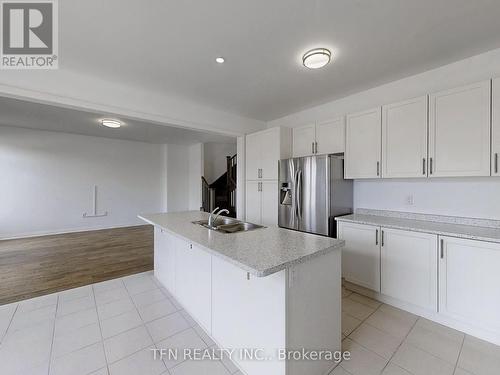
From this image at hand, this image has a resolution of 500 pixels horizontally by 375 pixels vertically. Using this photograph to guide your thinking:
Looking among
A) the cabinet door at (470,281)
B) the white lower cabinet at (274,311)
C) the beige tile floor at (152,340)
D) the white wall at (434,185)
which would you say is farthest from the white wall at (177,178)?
the cabinet door at (470,281)

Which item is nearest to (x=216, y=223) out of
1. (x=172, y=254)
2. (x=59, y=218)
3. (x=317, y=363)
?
(x=172, y=254)

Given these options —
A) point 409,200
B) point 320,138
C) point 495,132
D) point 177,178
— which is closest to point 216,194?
point 177,178

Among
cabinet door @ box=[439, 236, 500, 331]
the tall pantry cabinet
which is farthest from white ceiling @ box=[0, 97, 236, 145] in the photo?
cabinet door @ box=[439, 236, 500, 331]

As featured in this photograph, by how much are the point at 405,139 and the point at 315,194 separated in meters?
1.18

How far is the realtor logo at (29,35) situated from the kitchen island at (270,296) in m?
2.02

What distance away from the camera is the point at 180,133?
18.5 feet

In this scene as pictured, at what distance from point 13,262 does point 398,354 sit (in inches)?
214

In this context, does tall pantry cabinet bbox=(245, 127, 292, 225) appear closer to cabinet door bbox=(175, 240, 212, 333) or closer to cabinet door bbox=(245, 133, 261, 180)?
cabinet door bbox=(245, 133, 261, 180)

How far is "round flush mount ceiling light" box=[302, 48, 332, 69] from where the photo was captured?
215 cm

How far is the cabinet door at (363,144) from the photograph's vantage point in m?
2.68

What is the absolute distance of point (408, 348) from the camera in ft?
5.82

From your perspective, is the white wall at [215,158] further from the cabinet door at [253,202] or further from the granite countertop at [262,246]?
the granite countertop at [262,246]

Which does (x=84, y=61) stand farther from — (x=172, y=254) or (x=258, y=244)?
(x=258, y=244)

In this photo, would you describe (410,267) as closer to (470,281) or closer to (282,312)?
(470,281)
